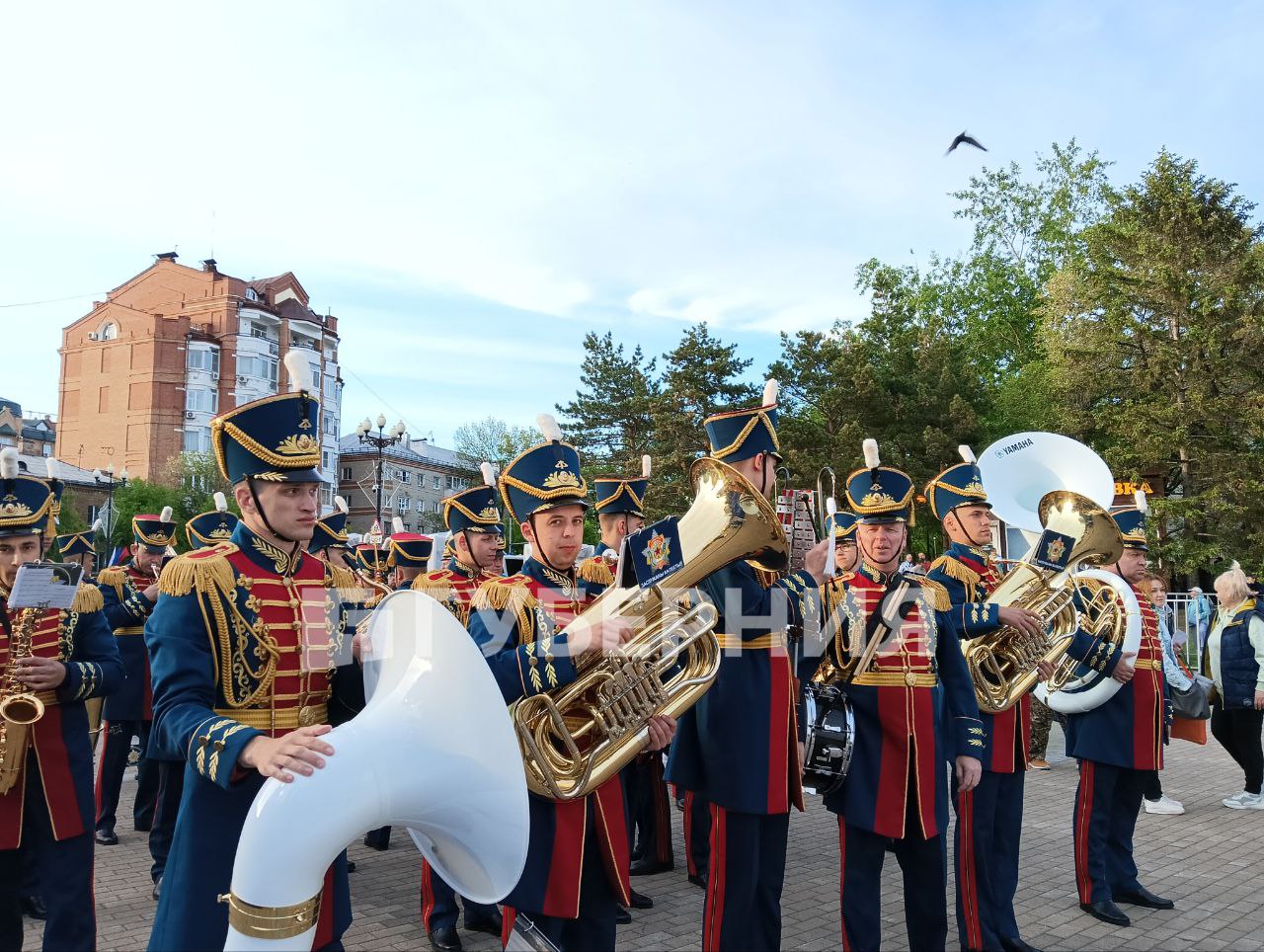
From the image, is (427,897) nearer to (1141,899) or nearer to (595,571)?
(595,571)

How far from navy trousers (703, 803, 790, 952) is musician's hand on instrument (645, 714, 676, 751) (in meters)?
0.73

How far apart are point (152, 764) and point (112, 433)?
197 ft

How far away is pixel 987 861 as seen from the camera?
17.1 ft

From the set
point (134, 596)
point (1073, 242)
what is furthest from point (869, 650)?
point (1073, 242)

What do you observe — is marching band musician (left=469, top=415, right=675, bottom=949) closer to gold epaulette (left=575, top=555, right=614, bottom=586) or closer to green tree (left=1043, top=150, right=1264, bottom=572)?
gold epaulette (left=575, top=555, right=614, bottom=586)

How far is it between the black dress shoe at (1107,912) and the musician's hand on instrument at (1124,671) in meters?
1.37

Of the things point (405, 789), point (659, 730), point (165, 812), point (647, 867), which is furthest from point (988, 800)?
point (165, 812)

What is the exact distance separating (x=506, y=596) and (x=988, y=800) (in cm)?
309

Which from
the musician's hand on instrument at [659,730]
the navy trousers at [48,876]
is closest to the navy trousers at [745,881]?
the musician's hand on instrument at [659,730]

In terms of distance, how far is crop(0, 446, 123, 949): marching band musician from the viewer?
4.27m

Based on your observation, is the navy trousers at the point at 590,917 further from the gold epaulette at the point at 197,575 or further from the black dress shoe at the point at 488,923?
the black dress shoe at the point at 488,923

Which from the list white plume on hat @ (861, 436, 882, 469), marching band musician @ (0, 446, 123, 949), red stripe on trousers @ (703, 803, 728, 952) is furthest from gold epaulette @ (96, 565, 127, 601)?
white plume on hat @ (861, 436, 882, 469)

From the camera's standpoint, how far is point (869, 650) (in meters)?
4.68

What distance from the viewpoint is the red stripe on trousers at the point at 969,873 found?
16.9 ft
